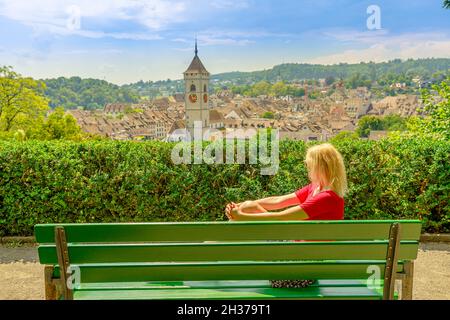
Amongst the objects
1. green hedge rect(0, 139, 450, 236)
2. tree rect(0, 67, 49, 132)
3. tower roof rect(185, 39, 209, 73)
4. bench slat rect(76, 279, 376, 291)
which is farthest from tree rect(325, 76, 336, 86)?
bench slat rect(76, 279, 376, 291)

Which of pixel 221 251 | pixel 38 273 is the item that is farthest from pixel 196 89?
pixel 221 251

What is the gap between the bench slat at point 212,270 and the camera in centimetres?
250

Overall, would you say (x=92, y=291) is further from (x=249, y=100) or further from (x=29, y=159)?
(x=249, y=100)

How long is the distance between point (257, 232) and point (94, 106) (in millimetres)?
42989

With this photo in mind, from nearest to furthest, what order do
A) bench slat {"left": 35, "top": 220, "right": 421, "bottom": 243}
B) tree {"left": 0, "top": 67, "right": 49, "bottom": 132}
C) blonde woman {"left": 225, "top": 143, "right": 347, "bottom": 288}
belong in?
1. bench slat {"left": 35, "top": 220, "right": 421, "bottom": 243}
2. blonde woman {"left": 225, "top": 143, "right": 347, "bottom": 288}
3. tree {"left": 0, "top": 67, "right": 49, "bottom": 132}

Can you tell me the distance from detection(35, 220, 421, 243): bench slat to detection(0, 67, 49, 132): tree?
25661 mm

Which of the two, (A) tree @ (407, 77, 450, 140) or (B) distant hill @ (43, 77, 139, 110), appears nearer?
(A) tree @ (407, 77, 450, 140)

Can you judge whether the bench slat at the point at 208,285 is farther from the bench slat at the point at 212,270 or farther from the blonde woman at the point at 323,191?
the blonde woman at the point at 323,191

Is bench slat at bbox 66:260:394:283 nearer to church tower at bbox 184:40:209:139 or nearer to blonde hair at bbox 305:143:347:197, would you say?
blonde hair at bbox 305:143:347:197

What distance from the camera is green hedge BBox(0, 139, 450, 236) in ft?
20.0

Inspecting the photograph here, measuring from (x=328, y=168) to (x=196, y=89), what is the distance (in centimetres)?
5535

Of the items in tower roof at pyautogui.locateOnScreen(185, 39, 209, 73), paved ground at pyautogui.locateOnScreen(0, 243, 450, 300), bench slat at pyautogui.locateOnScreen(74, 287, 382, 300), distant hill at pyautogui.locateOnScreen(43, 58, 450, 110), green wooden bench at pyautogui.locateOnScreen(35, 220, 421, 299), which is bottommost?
paved ground at pyautogui.locateOnScreen(0, 243, 450, 300)
